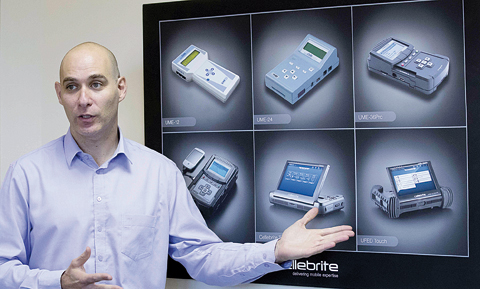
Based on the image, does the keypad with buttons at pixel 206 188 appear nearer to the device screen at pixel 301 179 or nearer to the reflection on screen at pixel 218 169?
the reflection on screen at pixel 218 169

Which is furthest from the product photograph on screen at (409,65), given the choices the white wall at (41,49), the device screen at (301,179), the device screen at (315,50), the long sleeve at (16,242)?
the long sleeve at (16,242)

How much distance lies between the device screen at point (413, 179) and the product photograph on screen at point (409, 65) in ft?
0.55

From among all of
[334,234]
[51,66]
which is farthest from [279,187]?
[51,66]

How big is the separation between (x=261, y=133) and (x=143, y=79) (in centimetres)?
59

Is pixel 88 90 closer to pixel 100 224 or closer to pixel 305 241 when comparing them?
pixel 100 224

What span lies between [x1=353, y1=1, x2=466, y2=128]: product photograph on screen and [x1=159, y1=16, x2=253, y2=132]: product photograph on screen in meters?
0.47

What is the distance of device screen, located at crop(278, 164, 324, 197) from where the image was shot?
141 centimetres

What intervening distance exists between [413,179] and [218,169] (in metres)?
0.77

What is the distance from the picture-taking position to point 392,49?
1.36m

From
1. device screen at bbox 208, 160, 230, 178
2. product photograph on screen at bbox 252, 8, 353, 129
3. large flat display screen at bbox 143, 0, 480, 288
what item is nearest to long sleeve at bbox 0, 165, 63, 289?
large flat display screen at bbox 143, 0, 480, 288

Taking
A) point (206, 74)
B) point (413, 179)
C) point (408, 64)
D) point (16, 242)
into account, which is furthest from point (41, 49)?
point (413, 179)

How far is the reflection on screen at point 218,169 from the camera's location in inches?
58.7

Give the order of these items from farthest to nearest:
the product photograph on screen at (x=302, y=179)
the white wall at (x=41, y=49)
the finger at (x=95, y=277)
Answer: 1. the white wall at (x=41, y=49)
2. the product photograph on screen at (x=302, y=179)
3. the finger at (x=95, y=277)

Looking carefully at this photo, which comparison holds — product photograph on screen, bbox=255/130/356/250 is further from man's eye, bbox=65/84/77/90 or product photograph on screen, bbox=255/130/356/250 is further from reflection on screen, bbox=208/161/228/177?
man's eye, bbox=65/84/77/90
